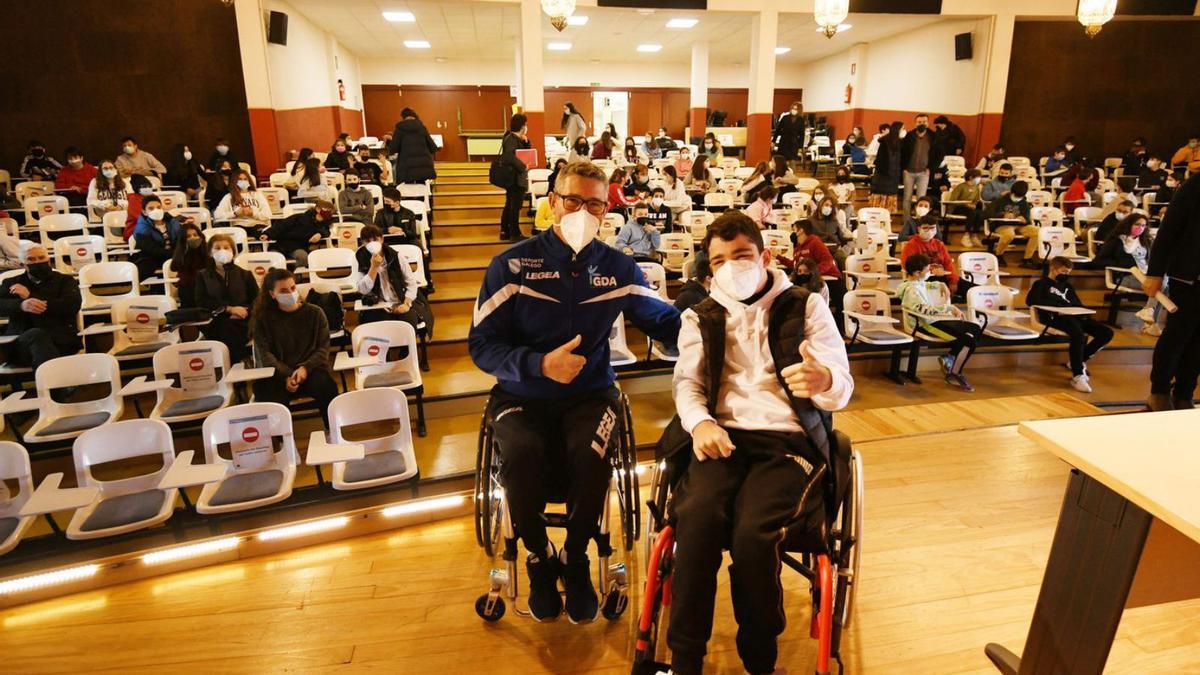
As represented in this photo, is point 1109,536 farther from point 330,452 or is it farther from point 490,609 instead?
point 330,452

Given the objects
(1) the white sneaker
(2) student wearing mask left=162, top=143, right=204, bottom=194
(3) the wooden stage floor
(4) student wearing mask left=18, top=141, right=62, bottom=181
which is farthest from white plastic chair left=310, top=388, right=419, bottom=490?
(4) student wearing mask left=18, top=141, right=62, bottom=181

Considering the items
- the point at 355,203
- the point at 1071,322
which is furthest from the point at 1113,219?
the point at 355,203

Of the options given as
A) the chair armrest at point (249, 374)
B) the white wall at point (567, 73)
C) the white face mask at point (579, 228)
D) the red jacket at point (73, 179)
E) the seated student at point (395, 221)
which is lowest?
the chair armrest at point (249, 374)

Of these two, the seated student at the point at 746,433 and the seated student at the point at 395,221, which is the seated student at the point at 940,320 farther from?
the seated student at the point at 395,221

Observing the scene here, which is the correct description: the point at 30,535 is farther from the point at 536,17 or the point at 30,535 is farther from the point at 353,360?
the point at 536,17

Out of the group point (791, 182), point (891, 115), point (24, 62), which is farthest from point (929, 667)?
point (891, 115)

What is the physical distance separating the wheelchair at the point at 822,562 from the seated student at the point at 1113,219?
7073mm

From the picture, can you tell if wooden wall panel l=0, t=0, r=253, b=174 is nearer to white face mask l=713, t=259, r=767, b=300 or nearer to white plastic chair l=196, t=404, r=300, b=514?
white plastic chair l=196, t=404, r=300, b=514

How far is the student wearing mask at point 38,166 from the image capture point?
8758 mm

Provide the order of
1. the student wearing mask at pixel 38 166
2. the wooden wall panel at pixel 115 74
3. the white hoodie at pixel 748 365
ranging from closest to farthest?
the white hoodie at pixel 748 365, the student wearing mask at pixel 38 166, the wooden wall panel at pixel 115 74

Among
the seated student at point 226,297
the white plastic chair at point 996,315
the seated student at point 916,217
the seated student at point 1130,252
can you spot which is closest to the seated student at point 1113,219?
the seated student at point 1130,252

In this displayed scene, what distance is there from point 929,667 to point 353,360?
323 centimetres

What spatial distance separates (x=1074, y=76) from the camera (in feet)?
37.3

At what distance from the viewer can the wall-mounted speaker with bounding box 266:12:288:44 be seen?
893cm
